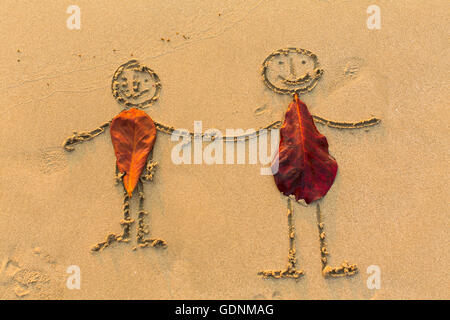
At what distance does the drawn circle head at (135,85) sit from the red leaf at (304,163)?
1152mm

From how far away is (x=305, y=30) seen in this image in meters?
2.82

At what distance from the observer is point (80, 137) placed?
2744 mm

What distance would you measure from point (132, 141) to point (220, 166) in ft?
2.45

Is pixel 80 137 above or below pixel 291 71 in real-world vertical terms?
below

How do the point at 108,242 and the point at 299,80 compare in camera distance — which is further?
the point at 299,80

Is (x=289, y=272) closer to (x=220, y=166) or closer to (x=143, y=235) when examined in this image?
(x=220, y=166)

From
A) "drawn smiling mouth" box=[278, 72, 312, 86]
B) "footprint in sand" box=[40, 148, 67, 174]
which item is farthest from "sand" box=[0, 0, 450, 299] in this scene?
"drawn smiling mouth" box=[278, 72, 312, 86]

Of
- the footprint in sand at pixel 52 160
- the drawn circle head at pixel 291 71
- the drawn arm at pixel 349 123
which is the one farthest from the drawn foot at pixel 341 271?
the footprint in sand at pixel 52 160

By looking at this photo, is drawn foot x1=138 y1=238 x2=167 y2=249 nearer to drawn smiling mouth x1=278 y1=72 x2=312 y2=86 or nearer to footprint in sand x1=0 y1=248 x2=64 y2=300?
footprint in sand x1=0 y1=248 x2=64 y2=300

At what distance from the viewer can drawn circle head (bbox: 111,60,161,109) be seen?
2787 millimetres

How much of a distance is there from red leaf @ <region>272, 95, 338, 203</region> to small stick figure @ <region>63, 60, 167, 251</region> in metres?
1.05

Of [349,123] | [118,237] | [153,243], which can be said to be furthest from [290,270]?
[118,237]

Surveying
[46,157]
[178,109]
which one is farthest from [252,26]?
[46,157]
